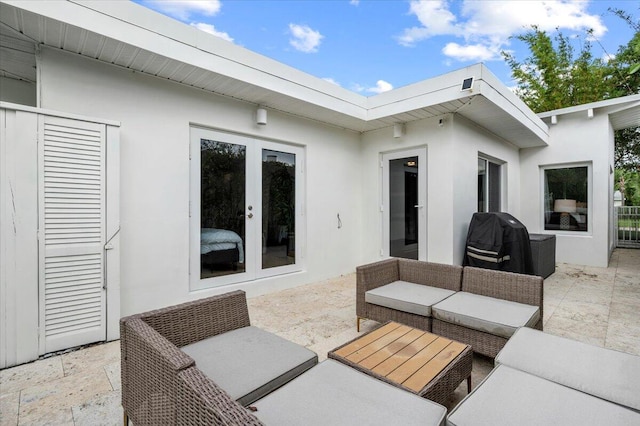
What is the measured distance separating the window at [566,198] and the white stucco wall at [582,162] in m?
0.13

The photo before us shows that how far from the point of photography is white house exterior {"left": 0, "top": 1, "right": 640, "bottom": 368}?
256cm

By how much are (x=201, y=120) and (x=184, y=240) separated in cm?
144

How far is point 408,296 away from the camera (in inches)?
114

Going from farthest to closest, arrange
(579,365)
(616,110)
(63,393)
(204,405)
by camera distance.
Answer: (616,110) < (63,393) < (579,365) < (204,405)

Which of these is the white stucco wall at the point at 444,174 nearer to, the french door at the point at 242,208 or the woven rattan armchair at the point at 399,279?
the french door at the point at 242,208

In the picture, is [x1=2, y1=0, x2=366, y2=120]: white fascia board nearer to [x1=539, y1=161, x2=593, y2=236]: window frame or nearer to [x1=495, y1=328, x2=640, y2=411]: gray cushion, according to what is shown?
[x1=495, y1=328, x2=640, y2=411]: gray cushion

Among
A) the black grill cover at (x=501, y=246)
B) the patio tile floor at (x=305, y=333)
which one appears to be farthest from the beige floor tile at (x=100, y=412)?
the black grill cover at (x=501, y=246)

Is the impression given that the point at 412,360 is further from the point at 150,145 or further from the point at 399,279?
the point at 150,145

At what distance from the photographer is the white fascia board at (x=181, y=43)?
2520 millimetres

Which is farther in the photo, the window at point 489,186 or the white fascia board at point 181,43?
the window at point 489,186

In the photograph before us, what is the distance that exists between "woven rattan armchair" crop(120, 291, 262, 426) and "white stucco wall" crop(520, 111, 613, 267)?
24.3ft

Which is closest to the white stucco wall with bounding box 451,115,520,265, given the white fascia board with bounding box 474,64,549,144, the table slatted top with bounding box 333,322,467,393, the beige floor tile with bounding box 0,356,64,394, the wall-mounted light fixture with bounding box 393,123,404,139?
the white fascia board with bounding box 474,64,549,144

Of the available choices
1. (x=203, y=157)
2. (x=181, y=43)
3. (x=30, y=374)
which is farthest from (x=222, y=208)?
(x=30, y=374)

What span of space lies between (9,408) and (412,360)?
97.8 inches
